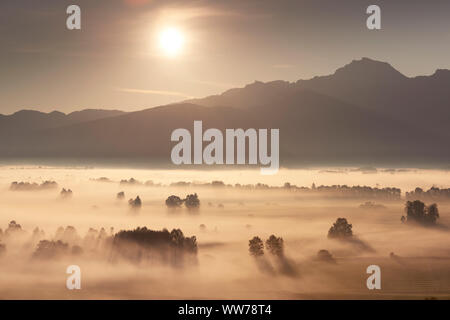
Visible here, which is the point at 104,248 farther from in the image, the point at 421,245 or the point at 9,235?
the point at 421,245

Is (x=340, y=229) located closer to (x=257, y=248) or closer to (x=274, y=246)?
(x=274, y=246)

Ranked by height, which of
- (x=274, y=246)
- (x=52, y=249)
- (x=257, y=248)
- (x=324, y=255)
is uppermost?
(x=274, y=246)

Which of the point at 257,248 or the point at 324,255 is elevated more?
the point at 257,248

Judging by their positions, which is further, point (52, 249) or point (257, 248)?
point (52, 249)

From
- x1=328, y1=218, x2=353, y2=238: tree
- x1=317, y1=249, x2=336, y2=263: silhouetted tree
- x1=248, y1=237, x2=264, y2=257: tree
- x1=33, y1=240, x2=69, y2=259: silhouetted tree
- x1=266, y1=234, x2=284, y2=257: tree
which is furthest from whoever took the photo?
x1=328, y1=218, x2=353, y2=238: tree

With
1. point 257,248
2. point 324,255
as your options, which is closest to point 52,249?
point 257,248

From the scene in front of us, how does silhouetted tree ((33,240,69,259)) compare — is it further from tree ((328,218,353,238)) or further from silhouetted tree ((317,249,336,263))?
tree ((328,218,353,238))

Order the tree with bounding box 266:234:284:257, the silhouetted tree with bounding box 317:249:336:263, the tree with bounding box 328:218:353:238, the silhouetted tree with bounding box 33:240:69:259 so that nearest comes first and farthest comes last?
the tree with bounding box 266:234:284:257
the silhouetted tree with bounding box 317:249:336:263
the silhouetted tree with bounding box 33:240:69:259
the tree with bounding box 328:218:353:238

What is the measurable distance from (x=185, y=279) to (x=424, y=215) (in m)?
106

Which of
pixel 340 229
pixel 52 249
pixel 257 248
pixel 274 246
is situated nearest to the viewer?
pixel 257 248

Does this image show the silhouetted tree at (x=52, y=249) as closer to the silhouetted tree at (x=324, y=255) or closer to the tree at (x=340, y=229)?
the silhouetted tree at (x=324, y=255)

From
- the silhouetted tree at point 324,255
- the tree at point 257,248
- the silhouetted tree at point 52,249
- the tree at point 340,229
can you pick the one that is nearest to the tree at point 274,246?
the tree at point 257,248

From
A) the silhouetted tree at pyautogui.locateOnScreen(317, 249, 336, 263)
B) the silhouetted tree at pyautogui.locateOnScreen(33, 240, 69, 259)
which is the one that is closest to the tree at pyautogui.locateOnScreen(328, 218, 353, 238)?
the silhouetted tree at pyautogui.locateOnScreen(317, 249, 336, 263)
